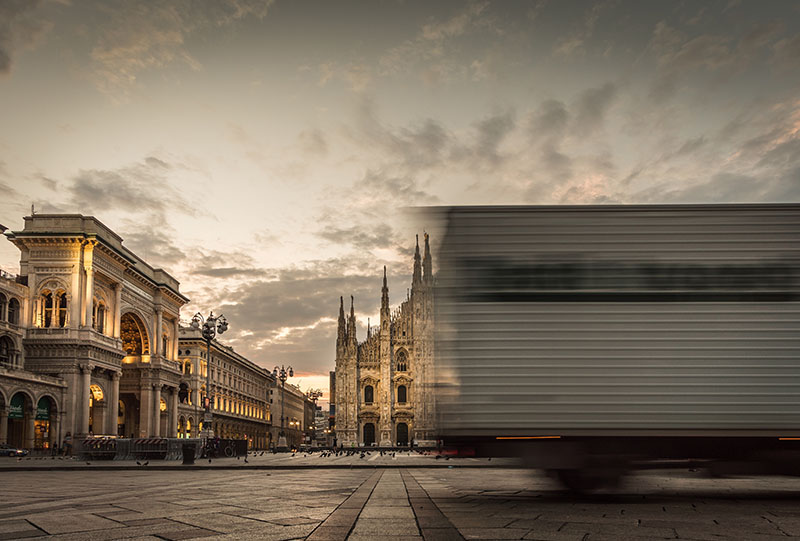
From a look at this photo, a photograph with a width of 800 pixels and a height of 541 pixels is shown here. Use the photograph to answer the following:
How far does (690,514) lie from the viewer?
7.63 m

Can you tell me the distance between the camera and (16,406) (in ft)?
132

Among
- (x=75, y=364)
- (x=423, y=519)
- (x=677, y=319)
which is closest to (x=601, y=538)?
(x=423, y=519)

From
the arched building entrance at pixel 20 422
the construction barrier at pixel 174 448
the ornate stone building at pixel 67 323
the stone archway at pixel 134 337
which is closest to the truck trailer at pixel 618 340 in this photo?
the construction barrier at pixel 174 448

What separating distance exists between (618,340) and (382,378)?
244 feet

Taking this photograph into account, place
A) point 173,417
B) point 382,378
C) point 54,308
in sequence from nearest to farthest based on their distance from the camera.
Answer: point 54,308
point 173,417
point 382,378

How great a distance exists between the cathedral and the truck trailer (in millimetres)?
70036

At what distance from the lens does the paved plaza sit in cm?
602

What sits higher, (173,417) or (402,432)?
(173,417)

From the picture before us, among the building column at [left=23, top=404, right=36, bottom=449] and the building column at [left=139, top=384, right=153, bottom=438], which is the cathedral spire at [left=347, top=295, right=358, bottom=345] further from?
the building column at [left=23, top=404, right=36, bottom=449]

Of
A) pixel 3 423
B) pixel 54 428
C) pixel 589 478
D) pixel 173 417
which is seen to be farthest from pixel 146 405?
pixel 589 478

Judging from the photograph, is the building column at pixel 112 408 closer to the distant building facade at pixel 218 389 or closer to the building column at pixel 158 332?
the building column at pixel 158 332

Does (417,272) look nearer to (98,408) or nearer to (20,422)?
(98,408)

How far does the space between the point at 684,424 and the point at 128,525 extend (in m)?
6.55

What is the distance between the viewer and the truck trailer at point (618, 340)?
859 centimetres
